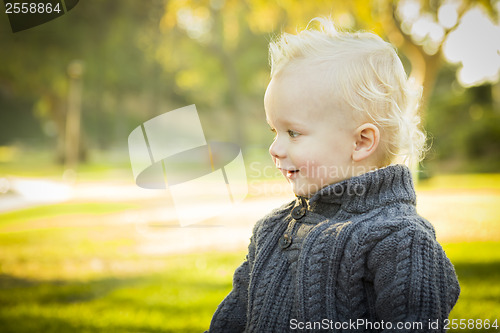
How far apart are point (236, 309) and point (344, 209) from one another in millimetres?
499

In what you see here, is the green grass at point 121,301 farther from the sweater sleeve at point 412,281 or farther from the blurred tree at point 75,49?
the blurred tree at point 75,49

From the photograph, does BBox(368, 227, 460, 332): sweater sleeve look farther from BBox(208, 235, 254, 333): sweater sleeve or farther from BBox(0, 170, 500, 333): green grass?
BBox(0, 170, 500, 333): green grass

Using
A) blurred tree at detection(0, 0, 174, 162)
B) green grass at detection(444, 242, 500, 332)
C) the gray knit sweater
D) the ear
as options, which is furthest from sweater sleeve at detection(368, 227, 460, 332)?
blurred tree at detection(0, 0, 174, 162)

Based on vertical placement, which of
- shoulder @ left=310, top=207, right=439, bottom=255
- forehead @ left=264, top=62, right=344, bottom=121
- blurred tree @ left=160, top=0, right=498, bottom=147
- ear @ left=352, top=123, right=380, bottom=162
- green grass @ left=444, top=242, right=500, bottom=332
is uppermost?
blurred tree @ left=160, top=0, right=498, bottom=147

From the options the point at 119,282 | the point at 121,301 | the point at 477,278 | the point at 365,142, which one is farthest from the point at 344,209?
the point at 119,282

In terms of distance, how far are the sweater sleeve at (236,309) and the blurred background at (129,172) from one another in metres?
0.91

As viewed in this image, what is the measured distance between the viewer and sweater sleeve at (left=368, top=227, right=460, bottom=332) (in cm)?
115

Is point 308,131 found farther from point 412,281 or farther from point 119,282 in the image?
point 119,282

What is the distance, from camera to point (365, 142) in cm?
136

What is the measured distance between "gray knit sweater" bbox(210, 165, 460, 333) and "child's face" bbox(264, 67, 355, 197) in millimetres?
64

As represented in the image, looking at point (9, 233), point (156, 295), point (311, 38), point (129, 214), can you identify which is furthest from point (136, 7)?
point (311, 38)

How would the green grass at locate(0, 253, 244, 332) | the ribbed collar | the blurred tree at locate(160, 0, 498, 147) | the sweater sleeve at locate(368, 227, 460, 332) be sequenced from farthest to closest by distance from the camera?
the blurred tree at locate(160, 0, 498, 147)
the green grass at locate(0, 253, 244, 332)
the ribbed collar
the sweater sleeve at locate(368, 227, 460, 332)

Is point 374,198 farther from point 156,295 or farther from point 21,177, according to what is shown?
point 21,177

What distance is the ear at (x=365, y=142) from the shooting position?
4.39 feet
